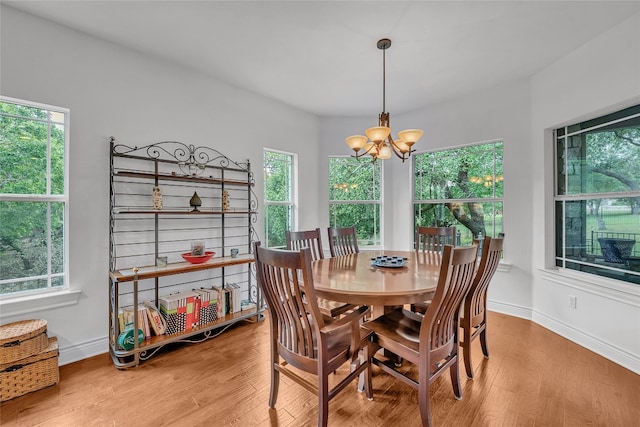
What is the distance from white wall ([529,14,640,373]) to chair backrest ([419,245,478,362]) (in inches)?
70.1

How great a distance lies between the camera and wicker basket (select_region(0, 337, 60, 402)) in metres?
1.90

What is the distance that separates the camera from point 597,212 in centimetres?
278

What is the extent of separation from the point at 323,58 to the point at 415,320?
8.26 feet

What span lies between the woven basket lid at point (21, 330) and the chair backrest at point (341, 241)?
8.03 feet

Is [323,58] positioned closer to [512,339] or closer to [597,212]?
[597,212]

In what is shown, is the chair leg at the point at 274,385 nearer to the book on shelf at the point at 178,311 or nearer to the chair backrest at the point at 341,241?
the book on shelf at the point at 178,311

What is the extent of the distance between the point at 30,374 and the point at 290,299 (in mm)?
1982

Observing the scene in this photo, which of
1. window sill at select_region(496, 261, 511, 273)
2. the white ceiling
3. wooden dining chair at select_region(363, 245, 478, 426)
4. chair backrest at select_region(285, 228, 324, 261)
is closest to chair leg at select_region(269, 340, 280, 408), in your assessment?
wooden dining chair at select_region(363, 245, 478, 426)

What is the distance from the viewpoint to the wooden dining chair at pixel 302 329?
1514mm

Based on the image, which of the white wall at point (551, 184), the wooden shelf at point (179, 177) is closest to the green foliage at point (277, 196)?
the wooden shelf at point (179, 177)

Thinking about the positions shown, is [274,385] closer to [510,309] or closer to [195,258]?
[195,258]

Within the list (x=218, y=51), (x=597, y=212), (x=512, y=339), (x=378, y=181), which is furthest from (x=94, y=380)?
(x=597, y=212)

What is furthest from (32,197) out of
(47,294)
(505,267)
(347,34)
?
(505,267)

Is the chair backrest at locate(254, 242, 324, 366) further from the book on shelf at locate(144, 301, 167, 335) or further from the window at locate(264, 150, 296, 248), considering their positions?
the window at locate(264, 150, 296, 248)
